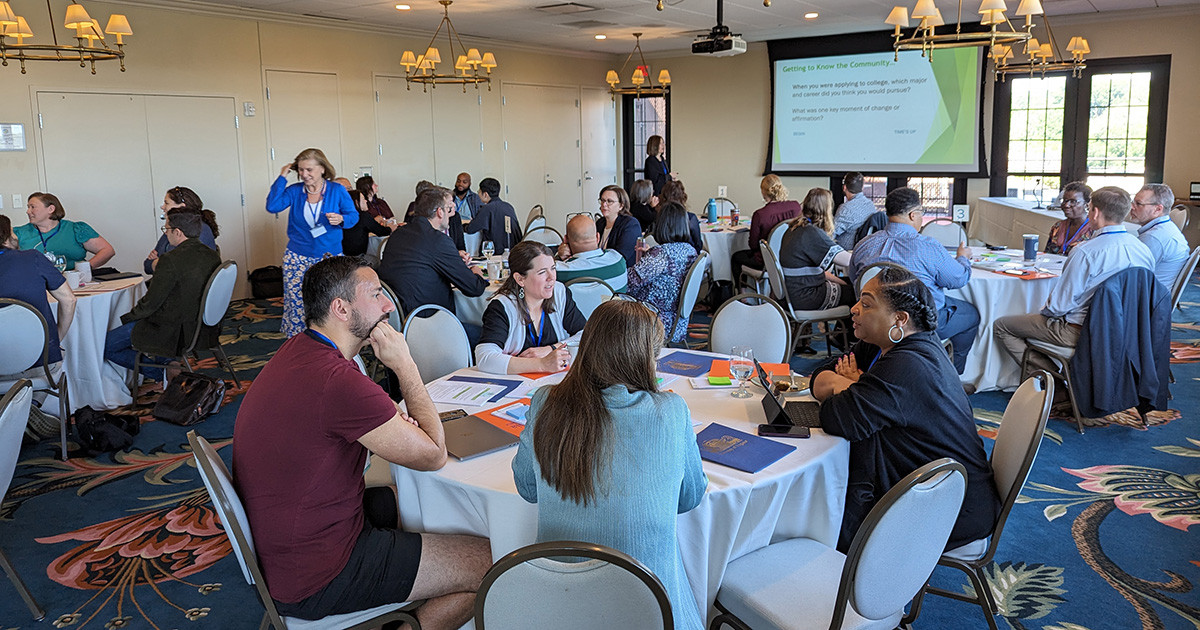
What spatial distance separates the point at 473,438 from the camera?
8.93ft

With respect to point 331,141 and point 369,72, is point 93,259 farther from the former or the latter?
point 369,72

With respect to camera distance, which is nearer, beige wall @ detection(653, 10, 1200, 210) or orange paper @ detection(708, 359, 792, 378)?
orange paper @ detection(708, 359, 792, 378)

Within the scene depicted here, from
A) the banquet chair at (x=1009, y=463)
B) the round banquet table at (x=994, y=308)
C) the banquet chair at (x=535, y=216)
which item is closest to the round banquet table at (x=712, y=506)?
the banquet chair at (x=1009, y=463)

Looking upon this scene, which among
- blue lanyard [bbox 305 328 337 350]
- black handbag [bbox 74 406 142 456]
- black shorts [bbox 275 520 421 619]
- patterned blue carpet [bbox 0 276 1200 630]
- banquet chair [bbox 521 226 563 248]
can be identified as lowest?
patterned blue carpet [bbox 0 276 1200 630]

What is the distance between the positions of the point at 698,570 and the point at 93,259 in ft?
19.3

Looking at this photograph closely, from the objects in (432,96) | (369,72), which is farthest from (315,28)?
(432,96)

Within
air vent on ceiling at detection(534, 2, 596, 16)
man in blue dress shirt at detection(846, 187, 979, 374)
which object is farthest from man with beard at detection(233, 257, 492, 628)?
air vent on ceiling at detection(534, 2, 596, 16)

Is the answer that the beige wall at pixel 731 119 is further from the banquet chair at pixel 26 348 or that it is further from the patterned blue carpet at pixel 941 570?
the banquet chair at pixel 26 348

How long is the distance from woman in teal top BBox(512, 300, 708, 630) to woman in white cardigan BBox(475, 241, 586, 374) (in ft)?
4.77

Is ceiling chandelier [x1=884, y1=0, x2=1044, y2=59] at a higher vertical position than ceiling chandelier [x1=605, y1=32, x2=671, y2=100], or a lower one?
lower

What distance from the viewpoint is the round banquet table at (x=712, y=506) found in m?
2.34

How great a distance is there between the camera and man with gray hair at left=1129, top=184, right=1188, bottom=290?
5633 millimetres

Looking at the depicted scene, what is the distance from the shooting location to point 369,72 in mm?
10516

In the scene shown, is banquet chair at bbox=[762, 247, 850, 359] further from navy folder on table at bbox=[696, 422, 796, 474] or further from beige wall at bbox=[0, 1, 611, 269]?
beige wall at bbox=[0, 1, 611, 269]
